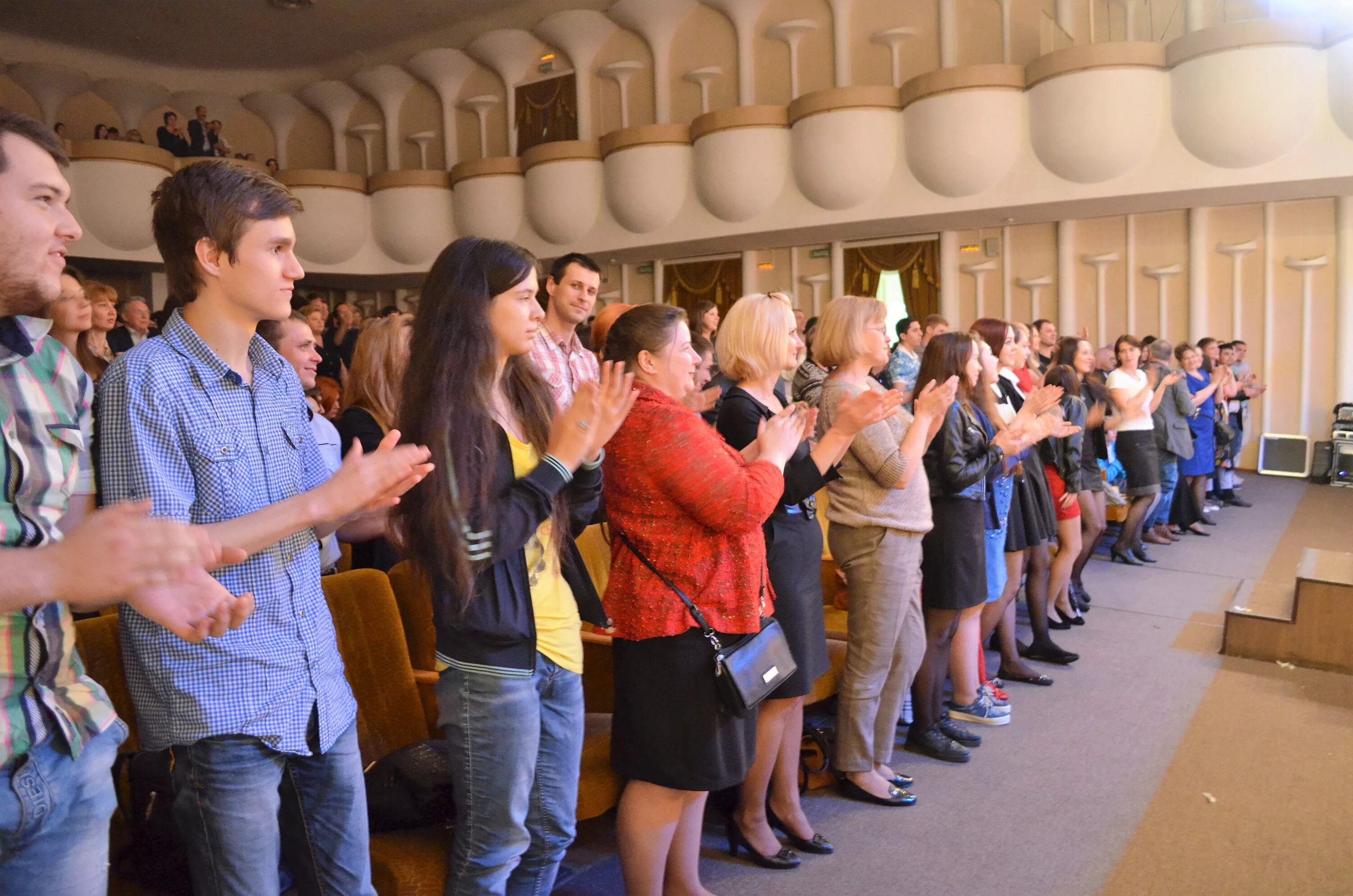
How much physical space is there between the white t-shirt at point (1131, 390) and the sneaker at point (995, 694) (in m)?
2.87

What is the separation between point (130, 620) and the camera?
52.5 inches

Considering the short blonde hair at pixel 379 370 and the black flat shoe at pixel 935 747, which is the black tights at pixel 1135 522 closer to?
the black flat shoe at pixel 935 747

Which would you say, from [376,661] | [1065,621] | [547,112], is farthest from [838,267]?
[376,661]

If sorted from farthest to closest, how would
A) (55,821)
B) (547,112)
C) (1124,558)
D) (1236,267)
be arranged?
1. (547,112)
2. (1236,267)
3. (1124,558)
4. (55,821)

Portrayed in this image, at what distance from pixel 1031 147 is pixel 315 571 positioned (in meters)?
8.87

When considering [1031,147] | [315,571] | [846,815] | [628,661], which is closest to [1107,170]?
[1031,147]

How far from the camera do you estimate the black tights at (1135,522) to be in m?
6.05

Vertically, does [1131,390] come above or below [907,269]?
below

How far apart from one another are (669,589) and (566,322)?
1.73 m

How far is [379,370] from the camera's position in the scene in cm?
277

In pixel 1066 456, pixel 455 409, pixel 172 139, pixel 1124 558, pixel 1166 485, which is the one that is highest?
pixel 172 139

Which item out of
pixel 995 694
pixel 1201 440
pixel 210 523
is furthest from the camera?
pixel 1201 440

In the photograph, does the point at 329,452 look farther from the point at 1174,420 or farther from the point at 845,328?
the point at 1174,420

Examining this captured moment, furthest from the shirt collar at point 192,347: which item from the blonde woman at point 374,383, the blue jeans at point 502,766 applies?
the blonde woman at point 374,383
